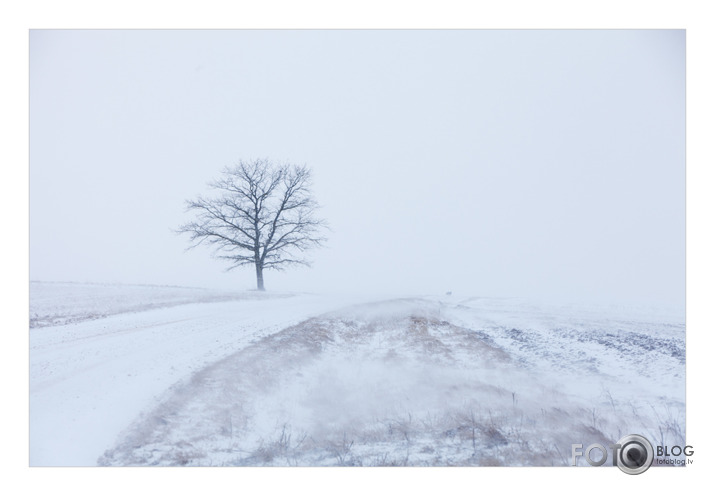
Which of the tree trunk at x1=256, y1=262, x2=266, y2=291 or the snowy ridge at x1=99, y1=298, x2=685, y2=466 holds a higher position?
the tree trunk at x1=256, y1=262, x2=266, y2=291

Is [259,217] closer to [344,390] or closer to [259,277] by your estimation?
[259,277]

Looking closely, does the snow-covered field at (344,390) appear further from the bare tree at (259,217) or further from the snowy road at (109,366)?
the bare tree at (259,217)

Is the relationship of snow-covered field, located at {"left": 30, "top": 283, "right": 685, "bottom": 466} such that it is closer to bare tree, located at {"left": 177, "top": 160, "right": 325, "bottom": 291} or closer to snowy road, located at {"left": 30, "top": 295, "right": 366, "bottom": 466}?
snowy road, located at {"left": 30, "top": 295, "right": 366, "bottom": 466}

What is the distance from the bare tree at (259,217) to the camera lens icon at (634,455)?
389 inches

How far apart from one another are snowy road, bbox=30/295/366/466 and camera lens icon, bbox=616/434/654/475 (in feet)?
29.8

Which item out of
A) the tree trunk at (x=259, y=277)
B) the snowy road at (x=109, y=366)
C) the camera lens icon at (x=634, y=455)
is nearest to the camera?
the snowy road at (x=109, y=366)

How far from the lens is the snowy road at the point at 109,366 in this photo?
27.3ft

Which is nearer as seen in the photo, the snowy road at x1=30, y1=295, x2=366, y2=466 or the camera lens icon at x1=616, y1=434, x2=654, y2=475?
the snowy road at x1=30, y1=295, x2=366, y2=466

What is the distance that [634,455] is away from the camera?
9047mm

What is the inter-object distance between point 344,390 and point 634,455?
637 centimetres

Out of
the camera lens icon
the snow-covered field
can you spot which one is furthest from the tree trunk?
the camera lens icon

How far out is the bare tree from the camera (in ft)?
46.7

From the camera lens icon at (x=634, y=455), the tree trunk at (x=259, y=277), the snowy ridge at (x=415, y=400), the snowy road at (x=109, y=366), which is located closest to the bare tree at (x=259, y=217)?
the tree trunk at (x=259, y=277)

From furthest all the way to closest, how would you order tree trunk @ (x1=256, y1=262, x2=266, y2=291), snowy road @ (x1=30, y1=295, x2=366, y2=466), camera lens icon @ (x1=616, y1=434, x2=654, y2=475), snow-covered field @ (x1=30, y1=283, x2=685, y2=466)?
1. tree trunk @ (x1=256, y1=262, x2=266, y2=291)
2. camera lens icon @ (x1=616, y1=434, x2=654, y2=475)
3. snow-covered field @ (x1=30, y1=283, x2=685, y2=466)
4. snowy road @ (x1=30, y1=295, x2=366, y2=466)
